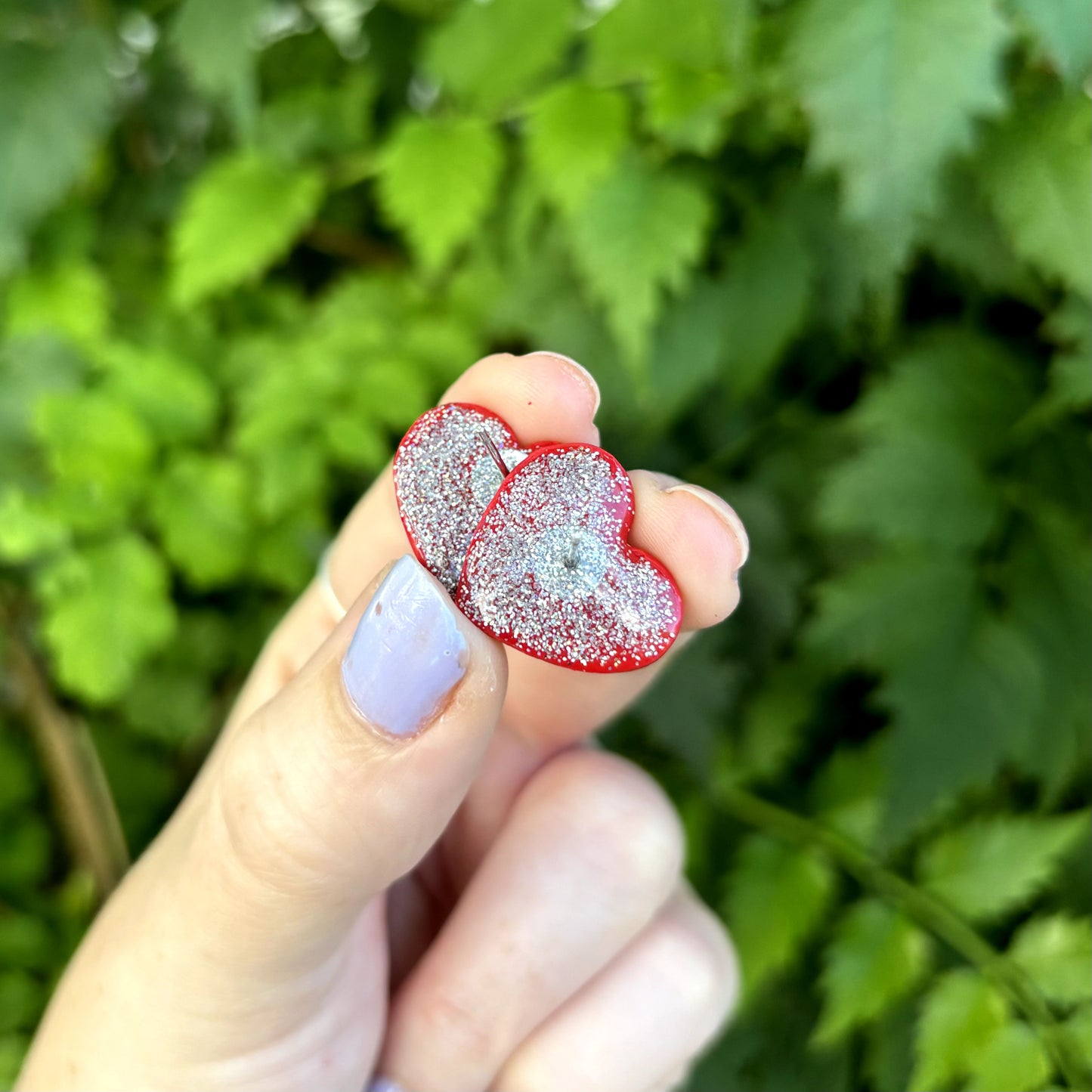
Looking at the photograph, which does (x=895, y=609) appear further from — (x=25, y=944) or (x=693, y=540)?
(x=25, y=944)

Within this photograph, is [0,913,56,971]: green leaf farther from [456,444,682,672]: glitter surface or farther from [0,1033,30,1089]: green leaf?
[456,444,682,672]: glitter surface

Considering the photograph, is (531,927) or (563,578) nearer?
(563,578)

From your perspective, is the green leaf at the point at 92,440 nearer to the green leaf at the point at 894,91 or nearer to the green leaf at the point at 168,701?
the green leaf at the point at 168,701

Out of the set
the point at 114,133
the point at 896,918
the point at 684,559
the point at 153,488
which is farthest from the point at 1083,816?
the point at 114,133

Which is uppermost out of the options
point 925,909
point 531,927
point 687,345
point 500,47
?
point 500,47

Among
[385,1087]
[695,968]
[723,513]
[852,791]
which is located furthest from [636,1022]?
[723,513]

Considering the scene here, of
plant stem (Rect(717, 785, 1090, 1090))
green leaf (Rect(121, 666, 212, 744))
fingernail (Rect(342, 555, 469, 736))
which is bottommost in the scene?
plant stem (Rect(717, 785, 1090, 1090))

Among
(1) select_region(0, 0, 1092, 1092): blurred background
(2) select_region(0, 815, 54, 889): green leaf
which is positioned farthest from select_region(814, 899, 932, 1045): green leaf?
(2) select_region(0, 815, 54, 889): green leaf

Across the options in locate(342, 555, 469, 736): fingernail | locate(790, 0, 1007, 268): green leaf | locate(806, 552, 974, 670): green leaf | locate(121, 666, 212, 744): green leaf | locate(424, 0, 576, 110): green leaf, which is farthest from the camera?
locate(121, 666, 212, 744): green leaf
